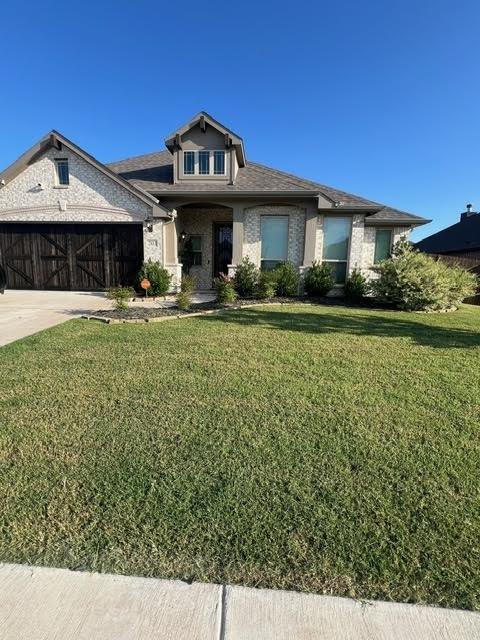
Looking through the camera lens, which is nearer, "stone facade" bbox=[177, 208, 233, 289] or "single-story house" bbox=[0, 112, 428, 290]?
"single-story house" bbox=[0, 112, 428, 290]

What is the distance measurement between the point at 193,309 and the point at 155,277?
3.07m

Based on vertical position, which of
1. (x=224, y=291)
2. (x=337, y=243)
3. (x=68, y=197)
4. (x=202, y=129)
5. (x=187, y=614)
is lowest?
(x=187, y=614)

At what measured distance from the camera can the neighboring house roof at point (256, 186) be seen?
38.7ft

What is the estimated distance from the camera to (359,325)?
7363mm

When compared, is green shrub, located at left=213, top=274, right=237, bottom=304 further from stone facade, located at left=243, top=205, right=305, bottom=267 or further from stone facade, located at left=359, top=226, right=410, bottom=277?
stone facade, located at left=359, top=226, right=410, bottom=277

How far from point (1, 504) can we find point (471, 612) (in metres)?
2.66

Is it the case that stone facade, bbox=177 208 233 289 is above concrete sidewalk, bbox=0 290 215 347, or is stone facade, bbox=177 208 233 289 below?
above

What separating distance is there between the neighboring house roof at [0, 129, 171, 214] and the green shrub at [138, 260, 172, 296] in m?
2.07

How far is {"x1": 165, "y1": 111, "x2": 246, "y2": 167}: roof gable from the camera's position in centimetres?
1197

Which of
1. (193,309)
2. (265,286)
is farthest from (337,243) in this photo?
(193,309)

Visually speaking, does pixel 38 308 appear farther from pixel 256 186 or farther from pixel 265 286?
pixel 256 186

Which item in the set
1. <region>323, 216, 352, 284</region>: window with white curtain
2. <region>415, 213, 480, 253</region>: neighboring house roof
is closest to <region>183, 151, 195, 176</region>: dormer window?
<region>323, 216, 352, 284</region>: window with white curtain

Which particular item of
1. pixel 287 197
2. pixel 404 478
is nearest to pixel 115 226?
pixel 287 197

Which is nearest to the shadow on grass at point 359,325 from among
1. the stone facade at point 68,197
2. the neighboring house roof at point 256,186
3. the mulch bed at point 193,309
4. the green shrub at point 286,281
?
the mulch bed at point 193,309
